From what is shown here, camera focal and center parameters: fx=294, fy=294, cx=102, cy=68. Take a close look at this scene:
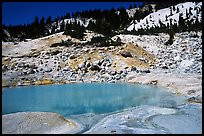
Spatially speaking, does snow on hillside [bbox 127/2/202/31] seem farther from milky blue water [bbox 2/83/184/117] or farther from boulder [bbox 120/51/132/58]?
milky blue water [bbox 2/83/184/117]

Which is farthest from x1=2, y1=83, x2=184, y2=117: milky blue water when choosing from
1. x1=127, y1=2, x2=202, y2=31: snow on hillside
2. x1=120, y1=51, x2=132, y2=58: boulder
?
x1=127, y1=2, x2=202, y2=31: snow on hillside

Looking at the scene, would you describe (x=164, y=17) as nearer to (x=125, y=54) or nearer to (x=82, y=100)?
(x=125, y=54)

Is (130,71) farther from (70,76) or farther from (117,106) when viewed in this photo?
(117,106)

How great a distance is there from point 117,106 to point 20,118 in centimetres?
472

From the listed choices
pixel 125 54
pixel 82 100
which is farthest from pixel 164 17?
pixel 82 100

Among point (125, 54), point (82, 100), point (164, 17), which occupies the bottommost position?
point (82, 100)

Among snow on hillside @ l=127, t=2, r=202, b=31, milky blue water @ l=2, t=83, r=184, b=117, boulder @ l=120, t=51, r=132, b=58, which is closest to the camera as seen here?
milky blue water @ l=2, t=83, r=184, b=117

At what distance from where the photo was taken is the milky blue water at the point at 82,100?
1353 cm

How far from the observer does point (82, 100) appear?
1574cm

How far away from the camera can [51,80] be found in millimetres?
23953

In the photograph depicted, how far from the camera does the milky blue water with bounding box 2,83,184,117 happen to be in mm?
13531

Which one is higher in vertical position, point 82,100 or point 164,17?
point 164,17

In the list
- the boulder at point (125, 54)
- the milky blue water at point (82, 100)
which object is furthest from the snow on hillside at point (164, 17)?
the milky blue water at point (82, 100)

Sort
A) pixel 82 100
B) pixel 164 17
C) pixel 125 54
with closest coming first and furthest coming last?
pixel 82 100 < pixel 125 54 < pixel 164 17
